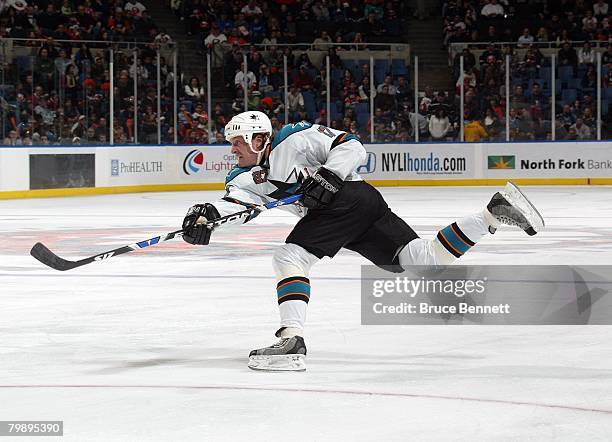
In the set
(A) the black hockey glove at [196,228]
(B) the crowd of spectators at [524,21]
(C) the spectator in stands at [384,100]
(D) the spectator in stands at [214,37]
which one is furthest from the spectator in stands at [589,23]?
(A) the black hockey glove at [196,228]

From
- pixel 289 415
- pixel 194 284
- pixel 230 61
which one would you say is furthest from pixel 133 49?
pixel 289 415

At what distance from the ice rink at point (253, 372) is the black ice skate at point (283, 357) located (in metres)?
0.07

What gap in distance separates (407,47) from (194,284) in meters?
13.6

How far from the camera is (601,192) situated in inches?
682

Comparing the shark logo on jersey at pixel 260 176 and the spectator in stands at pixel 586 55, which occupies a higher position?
the spectator in stands at pixel 586 55

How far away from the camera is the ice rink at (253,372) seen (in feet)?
11.6

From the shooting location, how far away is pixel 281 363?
14.6 feet

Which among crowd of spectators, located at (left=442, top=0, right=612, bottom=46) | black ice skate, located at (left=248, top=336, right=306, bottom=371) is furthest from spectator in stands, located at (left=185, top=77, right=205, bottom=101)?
black ice skate, located at (left=248, top=336, right=306, bottom=371)

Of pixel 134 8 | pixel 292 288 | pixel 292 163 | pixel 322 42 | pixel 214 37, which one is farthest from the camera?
pixel 214 37

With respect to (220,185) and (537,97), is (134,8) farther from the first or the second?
(537,97)

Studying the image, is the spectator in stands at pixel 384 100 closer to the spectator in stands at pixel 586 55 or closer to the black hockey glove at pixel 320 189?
the spectator in stands at pixel 586 55

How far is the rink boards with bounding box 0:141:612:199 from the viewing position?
17.6m
